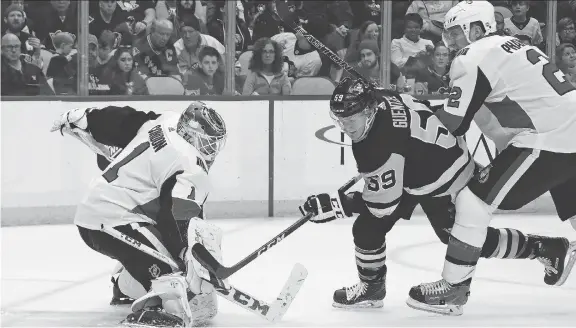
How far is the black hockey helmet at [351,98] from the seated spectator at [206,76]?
2818 mm

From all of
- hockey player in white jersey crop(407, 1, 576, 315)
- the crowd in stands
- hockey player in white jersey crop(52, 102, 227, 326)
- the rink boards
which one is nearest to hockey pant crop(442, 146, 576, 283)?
hockey player in white jersey crop(407, 1, 576, 315)

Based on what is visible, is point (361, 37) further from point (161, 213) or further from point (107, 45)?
point (161, 213)

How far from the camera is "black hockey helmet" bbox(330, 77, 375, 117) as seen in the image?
358 centimetres

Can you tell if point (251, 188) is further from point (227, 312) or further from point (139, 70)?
point (227, 312)

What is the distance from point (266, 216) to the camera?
6.36 m

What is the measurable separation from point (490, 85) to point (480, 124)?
0.26 metres

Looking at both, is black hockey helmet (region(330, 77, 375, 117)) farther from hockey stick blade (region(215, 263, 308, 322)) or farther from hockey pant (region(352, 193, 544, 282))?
hockey stick blade (region(215, 263, 308, 322))

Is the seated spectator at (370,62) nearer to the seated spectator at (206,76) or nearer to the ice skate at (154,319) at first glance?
the seated spectator at (206,76)

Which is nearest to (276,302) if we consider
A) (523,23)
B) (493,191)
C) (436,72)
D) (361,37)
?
(493,191)

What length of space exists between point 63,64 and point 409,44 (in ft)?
6.89

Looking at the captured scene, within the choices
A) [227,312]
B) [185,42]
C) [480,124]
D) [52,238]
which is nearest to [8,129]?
[52,238]

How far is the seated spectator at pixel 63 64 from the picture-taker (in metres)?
6.12

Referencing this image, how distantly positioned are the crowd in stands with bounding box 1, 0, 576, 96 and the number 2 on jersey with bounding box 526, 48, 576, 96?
2707 millimetres

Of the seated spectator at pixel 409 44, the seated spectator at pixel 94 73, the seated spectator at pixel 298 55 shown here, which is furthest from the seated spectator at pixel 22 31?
the seated spectator at pixel 409 44
